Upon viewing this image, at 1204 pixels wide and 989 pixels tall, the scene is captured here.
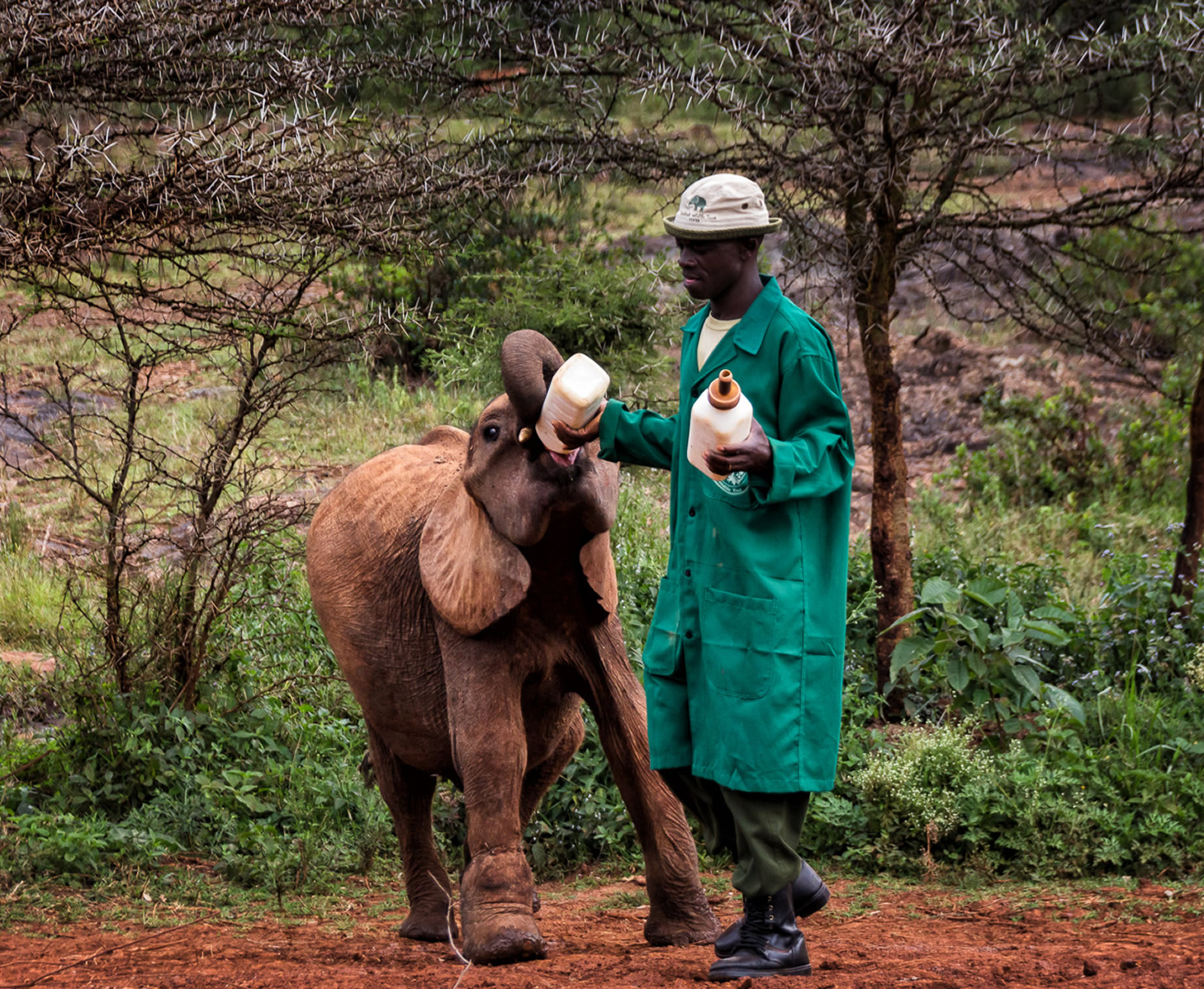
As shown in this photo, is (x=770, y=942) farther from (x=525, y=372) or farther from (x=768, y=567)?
(x=525, y=372)

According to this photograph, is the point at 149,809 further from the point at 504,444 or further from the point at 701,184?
the point at 701,184

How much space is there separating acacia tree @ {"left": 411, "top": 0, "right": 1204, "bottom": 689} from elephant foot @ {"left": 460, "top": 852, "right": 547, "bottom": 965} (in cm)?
303

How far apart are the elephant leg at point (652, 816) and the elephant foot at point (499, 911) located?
405 millimetres

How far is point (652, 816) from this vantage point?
4.17 metres

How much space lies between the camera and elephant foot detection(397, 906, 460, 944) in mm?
4812

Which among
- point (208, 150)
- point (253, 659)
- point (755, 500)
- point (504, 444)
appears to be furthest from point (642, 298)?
point (755, 500)

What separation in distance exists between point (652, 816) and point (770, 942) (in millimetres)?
758

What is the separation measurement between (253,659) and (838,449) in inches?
176

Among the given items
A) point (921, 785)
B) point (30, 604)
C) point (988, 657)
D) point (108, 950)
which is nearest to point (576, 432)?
point (108, 950)

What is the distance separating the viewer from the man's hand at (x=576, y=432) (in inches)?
141

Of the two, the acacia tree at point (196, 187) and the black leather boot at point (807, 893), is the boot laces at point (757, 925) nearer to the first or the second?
the black leather boot at point (807, 893)

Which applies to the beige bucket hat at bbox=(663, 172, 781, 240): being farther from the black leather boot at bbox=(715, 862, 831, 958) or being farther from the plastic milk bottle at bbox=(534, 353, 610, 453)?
the black leather boot at bbox=(715, 862, 831, 958)

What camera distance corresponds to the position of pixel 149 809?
5914mm

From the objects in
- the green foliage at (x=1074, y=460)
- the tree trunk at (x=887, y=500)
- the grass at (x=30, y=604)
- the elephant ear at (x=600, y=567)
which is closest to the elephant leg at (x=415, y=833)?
the elephant ear at (x=600, y=567)
